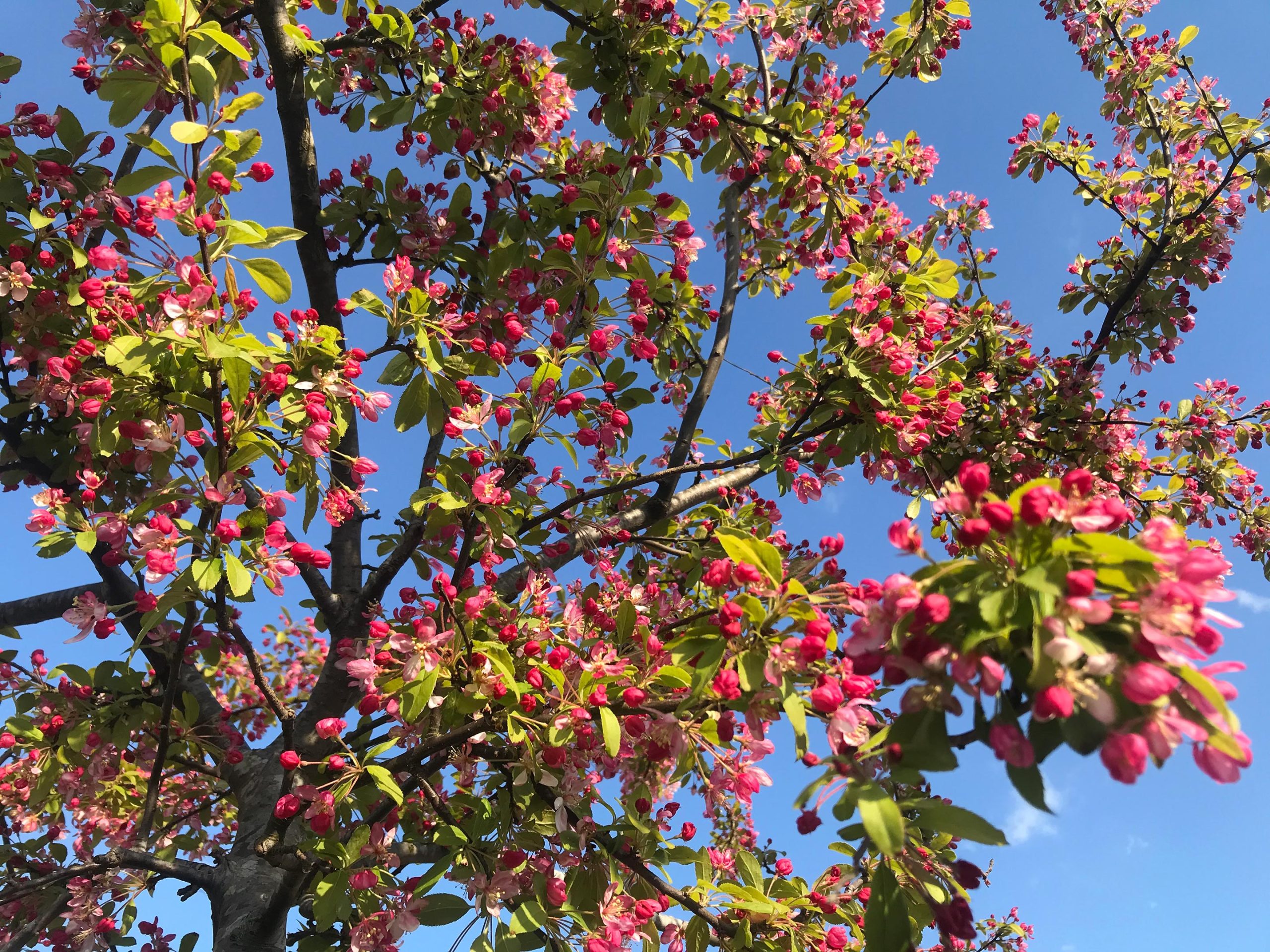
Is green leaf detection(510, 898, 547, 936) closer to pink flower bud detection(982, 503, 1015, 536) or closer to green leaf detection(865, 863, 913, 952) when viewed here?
green leaf detection(865, 863, 913, 952)

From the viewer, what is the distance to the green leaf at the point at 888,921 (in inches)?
48.0

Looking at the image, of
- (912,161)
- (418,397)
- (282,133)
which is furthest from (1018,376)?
(282,133)

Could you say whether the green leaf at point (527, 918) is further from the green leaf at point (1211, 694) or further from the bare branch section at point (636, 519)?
the green leaf at point (1211, 694)

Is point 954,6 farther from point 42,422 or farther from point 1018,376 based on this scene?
point 42,422

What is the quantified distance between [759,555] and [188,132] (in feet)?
6.17

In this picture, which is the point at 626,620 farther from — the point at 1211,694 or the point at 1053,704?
the point at 1211,694

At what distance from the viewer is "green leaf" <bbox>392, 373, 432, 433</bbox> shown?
248 centimetres

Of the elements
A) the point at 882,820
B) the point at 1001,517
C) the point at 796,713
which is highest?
the point at 1001,517

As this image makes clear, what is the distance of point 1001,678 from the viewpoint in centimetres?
107

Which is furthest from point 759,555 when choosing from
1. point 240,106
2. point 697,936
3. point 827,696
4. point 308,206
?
point 308,206

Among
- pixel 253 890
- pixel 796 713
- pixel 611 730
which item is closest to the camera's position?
pixel 796 713

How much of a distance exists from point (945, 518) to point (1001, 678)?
3.73 meters

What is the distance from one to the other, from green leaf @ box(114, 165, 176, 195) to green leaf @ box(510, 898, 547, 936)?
7.68 ft

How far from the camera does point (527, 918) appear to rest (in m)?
2.10
